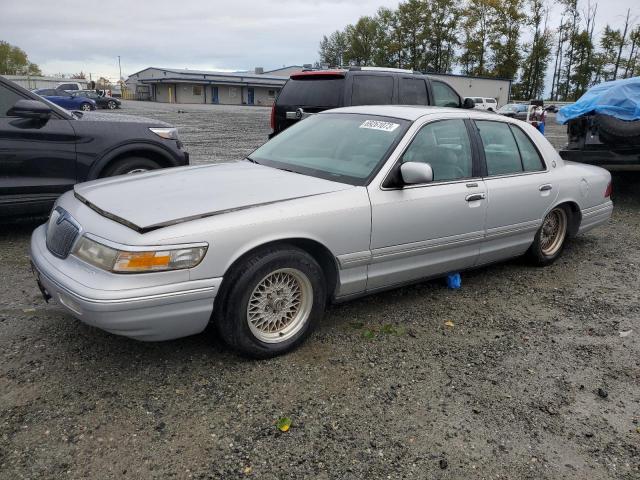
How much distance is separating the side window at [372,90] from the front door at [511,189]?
10.7 feet

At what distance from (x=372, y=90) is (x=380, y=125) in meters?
4.00

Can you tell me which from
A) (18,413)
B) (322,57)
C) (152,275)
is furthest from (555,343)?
(322,57)

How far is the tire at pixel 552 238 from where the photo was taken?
510 cm

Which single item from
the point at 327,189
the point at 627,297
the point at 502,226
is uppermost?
the point at 327,189

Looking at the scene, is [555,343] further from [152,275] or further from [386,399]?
[152,275]

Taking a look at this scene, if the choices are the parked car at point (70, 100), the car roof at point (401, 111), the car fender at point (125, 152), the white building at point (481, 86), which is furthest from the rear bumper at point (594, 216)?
the white building at point (481, 86)

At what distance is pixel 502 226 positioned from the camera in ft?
14.7

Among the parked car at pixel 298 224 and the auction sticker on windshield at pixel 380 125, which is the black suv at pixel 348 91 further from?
the auction sticker on windshield at pixel 380 125

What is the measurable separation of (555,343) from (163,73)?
82359mm

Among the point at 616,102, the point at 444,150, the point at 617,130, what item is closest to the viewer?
the point at 444,150

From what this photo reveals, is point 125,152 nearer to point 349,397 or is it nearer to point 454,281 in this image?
point 454,281

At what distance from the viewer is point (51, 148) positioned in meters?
5.36

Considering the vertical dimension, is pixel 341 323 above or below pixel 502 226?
below

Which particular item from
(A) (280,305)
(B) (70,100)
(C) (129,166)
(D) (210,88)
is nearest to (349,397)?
(A) (280,305)
